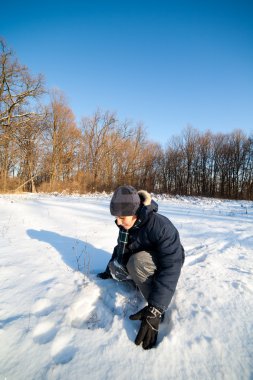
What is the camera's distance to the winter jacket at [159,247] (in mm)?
1593

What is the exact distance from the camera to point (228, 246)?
372 cm

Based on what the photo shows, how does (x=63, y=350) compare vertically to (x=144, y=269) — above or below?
below

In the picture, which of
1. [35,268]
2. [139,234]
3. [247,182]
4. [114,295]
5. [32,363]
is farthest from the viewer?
[247,182]

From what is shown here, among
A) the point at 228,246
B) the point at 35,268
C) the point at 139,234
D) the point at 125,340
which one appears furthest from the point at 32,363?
the point at 228,246

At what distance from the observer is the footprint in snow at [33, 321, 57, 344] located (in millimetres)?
1468

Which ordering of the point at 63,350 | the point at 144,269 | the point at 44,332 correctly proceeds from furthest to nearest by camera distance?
the point at 144,269
the point at 44,332
the point at 63,350

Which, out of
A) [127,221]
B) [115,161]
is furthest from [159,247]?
[115,161]

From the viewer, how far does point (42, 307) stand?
72.4 inches

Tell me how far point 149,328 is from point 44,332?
83 centimetres

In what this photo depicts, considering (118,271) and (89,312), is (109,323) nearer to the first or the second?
(89,312)

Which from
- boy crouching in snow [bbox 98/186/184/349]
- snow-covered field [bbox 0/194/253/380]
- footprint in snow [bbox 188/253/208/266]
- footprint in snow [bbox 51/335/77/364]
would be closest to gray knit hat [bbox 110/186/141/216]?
boy crouching in snow [bbox 98/186/184/349]

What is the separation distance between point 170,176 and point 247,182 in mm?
13291

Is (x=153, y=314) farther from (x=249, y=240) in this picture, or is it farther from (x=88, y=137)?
(x=88, y=137)

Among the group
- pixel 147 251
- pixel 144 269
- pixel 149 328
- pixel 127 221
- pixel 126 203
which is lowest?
pixel 149 328
